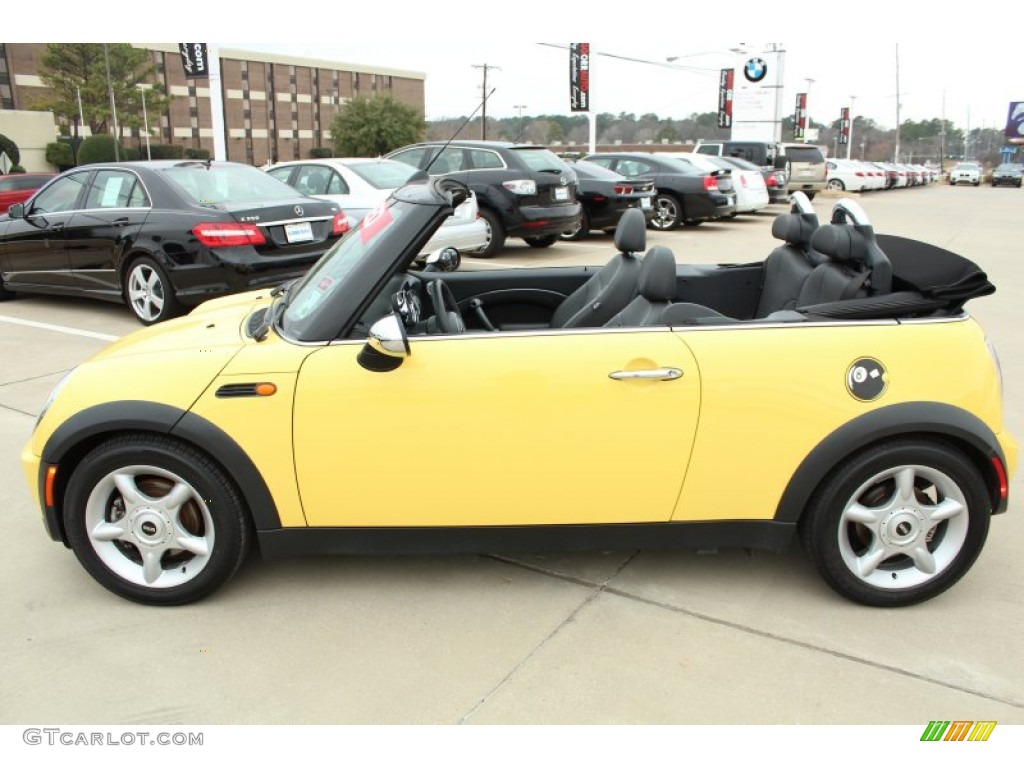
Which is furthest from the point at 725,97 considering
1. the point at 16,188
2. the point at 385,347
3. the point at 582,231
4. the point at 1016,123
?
the point at 1016,123

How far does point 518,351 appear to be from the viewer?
9.56 ft

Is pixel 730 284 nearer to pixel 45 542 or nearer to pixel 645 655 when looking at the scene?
pixel 645 655

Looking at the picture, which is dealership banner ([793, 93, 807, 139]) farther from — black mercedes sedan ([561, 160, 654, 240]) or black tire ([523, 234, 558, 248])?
black tire ([523, 234, 558, 248])

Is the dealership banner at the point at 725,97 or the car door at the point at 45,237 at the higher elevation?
the dealership banner at the point at 725,97

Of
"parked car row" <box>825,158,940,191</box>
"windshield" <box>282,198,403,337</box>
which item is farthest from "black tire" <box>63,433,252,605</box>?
"parked car row" <box>825,158,940,191</box>

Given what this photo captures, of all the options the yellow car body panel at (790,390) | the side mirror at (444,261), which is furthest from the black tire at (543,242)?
the yellow car body panel at (790,390)

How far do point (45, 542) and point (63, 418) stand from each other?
39.0 inches

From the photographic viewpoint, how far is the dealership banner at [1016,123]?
276 ft

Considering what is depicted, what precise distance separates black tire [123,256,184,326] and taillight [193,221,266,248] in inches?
22.4

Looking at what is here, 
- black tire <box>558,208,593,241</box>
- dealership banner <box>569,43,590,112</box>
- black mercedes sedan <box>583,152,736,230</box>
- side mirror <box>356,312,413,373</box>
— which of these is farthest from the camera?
dealership banner <box>569,43,590,112</box>

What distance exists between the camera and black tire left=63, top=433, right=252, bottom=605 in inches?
117

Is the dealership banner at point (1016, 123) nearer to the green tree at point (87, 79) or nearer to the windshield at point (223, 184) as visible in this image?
the green tree at point (87, 79)

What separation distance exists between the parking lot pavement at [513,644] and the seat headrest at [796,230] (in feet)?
4.41

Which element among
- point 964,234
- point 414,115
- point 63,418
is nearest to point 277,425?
point 63,418
